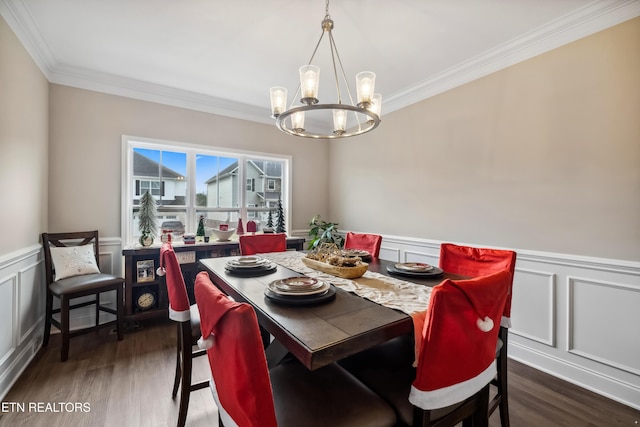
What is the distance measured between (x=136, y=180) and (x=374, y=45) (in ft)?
9.60

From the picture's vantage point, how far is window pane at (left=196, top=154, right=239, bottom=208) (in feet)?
12.1

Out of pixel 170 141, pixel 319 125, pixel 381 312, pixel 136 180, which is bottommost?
pixel 381 312

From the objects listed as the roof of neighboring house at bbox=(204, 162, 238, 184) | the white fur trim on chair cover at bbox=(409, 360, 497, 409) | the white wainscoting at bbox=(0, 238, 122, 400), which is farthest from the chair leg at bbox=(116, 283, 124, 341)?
the white fur trim on chair cover at bbox=(409, 360, 497, 409)

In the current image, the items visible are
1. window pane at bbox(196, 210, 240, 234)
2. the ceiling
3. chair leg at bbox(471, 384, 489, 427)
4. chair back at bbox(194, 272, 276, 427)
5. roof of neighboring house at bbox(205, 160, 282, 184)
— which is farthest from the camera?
roof of neighboring house at bbox(205, 160, 282, 184)

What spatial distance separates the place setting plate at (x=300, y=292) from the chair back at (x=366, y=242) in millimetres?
1144

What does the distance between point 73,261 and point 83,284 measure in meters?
0.39

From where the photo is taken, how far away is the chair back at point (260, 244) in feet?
8.73

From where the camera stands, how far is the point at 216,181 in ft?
12.5

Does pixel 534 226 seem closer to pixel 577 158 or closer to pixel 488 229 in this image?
pixel 488 229

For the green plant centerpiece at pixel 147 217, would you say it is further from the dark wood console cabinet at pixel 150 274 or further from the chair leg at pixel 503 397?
the chair leg at pixel 503 397

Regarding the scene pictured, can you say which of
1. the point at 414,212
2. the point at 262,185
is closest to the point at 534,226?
the point at 414,212

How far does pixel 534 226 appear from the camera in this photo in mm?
2316

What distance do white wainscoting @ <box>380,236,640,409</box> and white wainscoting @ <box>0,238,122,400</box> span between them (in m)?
3.83

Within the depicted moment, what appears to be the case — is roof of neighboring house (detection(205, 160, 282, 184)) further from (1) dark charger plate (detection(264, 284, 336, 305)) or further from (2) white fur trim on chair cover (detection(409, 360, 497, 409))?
(2) white fur trim on chair cover (detection(409, 360, 497, 409))
